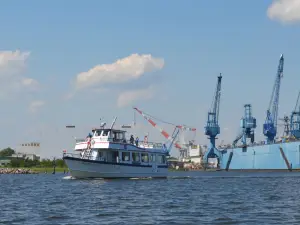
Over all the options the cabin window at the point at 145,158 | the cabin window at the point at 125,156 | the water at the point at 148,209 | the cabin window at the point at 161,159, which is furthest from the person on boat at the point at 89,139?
the water at the point at 148,209

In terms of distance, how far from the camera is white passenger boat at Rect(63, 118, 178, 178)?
77438mm

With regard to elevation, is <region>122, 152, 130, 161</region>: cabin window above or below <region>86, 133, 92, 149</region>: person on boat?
below

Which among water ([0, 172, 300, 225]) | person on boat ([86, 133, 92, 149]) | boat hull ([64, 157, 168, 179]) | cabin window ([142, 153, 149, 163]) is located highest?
person on boat ([86, 133, 92, 149])

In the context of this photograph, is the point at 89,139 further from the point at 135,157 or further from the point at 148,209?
the point at 148,209

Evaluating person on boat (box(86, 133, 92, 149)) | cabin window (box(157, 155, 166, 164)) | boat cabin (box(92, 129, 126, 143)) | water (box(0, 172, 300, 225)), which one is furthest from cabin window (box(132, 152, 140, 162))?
water (box(0, 172, 300, 225))

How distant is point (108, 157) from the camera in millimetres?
79875

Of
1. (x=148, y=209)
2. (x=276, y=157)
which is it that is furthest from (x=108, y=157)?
(x=276, y=157)

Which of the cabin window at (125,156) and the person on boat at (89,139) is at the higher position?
the person on boat at (89,139)

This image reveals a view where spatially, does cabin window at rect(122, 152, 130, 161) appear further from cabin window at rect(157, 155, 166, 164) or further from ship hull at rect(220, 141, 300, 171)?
ship hull at rect(220, 141, 300, 171)

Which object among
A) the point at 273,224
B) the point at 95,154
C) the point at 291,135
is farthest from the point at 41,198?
the point at 291,135

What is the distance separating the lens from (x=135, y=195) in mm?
51156

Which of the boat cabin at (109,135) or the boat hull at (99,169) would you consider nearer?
the boat hull at (99,169)

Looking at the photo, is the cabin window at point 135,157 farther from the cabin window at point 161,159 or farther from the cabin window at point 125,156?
the cabin window at point 161,159

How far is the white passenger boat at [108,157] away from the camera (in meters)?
77.4
